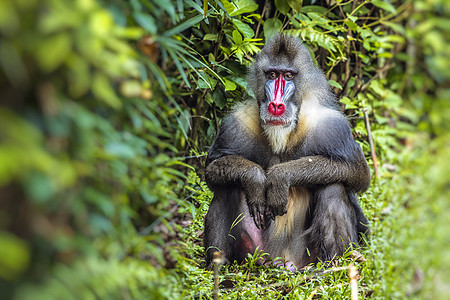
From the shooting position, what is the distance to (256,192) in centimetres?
427

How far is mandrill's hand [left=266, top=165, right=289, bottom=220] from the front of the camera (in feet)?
14.0

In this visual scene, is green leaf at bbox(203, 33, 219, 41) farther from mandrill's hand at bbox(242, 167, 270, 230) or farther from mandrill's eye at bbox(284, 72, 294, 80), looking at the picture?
mandrill's hand at bbox(242, 167, 270, 230)

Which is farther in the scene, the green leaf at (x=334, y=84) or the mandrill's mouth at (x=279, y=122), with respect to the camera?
the green leaf at (x=334, y=84)

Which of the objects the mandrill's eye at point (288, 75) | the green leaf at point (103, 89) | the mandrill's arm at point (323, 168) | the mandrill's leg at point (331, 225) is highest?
the green leaf at point (103, 89)

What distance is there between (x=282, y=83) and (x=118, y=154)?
2.73 m

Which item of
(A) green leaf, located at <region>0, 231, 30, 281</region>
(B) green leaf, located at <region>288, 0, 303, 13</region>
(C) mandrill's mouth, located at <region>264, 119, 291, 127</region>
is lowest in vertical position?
(C) mandrill's mouth, located at <region>264, 119, 291, 127</region>

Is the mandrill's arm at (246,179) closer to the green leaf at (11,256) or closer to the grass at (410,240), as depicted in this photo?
the grass at (410,240)

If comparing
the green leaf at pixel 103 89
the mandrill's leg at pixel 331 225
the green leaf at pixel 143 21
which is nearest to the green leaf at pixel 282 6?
the mandrill's leg at pixel 331 225

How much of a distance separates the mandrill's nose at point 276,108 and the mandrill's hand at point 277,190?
0.45 meters

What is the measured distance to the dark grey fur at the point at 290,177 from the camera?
4.26 m

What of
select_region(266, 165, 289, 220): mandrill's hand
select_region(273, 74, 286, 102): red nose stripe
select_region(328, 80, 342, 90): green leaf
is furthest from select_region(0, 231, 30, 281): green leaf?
select_region(328, 80, 342, 90): green leaf

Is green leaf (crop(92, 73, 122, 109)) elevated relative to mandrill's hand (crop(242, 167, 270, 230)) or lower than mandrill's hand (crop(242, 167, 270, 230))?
elevated

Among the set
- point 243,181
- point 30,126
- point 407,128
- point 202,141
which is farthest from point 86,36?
Answer: point 202,141

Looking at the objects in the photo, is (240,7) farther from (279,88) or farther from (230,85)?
(279,88)
